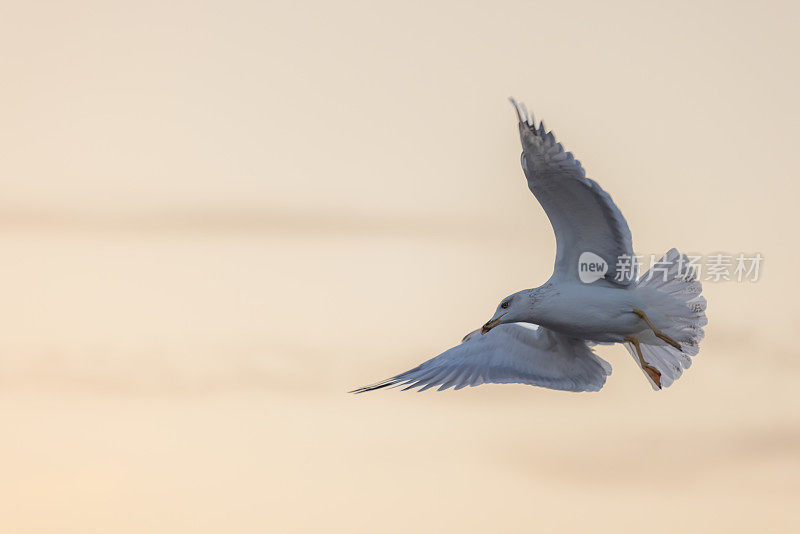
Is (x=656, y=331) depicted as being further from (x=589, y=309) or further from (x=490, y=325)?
(x=490, y=325)

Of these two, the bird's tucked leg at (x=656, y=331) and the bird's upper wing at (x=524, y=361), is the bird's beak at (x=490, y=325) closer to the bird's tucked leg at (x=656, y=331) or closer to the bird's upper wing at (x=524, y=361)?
the bird's upper wing at (x=524, y=361)

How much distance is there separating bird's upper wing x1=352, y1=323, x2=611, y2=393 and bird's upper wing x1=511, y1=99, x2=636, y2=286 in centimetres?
192

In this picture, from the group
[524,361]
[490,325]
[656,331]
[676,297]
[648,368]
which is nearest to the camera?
[656,331]

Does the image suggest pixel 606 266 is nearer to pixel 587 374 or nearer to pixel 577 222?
pixel 577 222

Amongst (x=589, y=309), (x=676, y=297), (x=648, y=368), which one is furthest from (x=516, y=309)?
(x=648, y=368)

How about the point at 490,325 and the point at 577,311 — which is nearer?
the point at 577,311

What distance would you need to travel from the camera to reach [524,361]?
1744 cm

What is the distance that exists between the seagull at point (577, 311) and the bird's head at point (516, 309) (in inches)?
0.5

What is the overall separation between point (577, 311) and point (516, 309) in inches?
32.0

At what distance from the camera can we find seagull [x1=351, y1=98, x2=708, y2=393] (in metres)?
14.8

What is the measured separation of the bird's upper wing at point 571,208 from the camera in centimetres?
1445

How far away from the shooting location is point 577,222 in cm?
1520

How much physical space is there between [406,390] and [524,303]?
232 centimetres

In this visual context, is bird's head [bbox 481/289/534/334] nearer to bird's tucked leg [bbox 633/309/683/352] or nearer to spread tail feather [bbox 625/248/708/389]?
bird's tucked leg [bbox 633/309/683/352]
